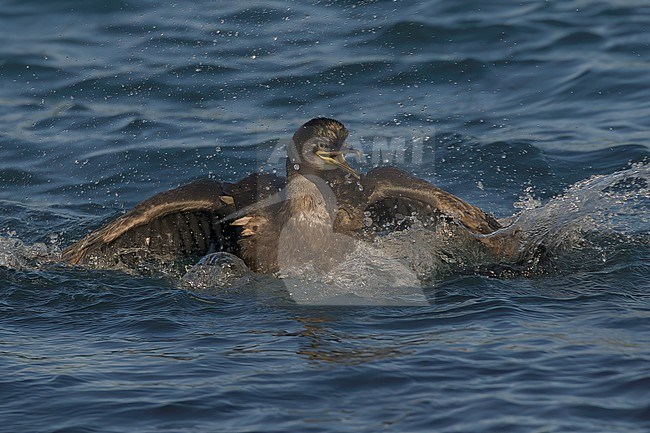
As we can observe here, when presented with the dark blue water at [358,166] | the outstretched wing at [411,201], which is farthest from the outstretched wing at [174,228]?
the outstretched wing at [411,201]

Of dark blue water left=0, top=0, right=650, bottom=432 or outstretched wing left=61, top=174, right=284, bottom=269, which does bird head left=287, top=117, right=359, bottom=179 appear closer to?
outstretched wing left=61, top=174, right=284, bottom=269

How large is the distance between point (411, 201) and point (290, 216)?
0.83 m

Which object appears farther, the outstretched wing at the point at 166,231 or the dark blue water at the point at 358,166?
the outstretched wing at the point at 166,231

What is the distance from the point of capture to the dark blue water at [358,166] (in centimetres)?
510

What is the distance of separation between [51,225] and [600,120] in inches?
184

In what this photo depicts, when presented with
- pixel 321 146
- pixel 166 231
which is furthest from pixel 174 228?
pixel 321 146

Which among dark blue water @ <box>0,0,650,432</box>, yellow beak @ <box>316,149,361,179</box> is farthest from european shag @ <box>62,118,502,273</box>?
dark blue water @ <box>0,0,650,432</box>

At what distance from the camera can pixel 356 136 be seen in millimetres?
9836

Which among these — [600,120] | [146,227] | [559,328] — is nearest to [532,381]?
[559,328]

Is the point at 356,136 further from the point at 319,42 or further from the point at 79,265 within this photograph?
the point at 79,265

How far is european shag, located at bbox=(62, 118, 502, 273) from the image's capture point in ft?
23.0

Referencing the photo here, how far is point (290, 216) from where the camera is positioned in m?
7.07

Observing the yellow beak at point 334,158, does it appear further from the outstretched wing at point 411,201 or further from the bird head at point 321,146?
the outstretched wing at point 411,201

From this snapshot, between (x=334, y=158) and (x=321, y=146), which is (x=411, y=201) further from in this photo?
(x=321, y=146)
